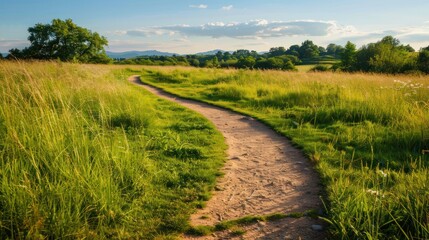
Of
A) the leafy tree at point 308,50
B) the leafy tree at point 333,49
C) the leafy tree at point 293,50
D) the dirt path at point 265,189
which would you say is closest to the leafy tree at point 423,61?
the dirt path at point 265,189

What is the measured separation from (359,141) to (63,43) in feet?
144

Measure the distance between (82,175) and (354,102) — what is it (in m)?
8.51

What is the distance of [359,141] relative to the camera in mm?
6254

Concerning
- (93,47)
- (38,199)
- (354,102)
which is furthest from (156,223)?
(93,47)

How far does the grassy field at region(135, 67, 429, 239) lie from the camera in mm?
3025

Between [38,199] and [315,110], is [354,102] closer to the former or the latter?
[315,110]

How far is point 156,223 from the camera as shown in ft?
11.4

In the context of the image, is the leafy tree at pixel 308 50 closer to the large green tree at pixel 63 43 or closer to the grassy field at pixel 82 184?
the large green tree at pixel 63 43

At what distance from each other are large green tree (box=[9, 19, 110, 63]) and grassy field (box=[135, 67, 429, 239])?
1333 inches

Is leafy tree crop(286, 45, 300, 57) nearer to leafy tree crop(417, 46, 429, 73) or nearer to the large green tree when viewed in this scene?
leafy tree crop(417, 46, 429, 73)

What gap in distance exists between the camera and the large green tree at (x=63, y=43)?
132 ft

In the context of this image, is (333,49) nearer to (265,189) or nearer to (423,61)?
(423,61)

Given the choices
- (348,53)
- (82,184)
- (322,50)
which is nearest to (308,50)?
(322,50)

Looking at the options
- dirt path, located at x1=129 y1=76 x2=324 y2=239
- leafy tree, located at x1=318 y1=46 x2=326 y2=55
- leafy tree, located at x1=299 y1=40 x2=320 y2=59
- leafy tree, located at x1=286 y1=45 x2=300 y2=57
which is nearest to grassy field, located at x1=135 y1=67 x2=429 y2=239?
dirt path, located at x1=129 y1=76 x2=324 y2=239
